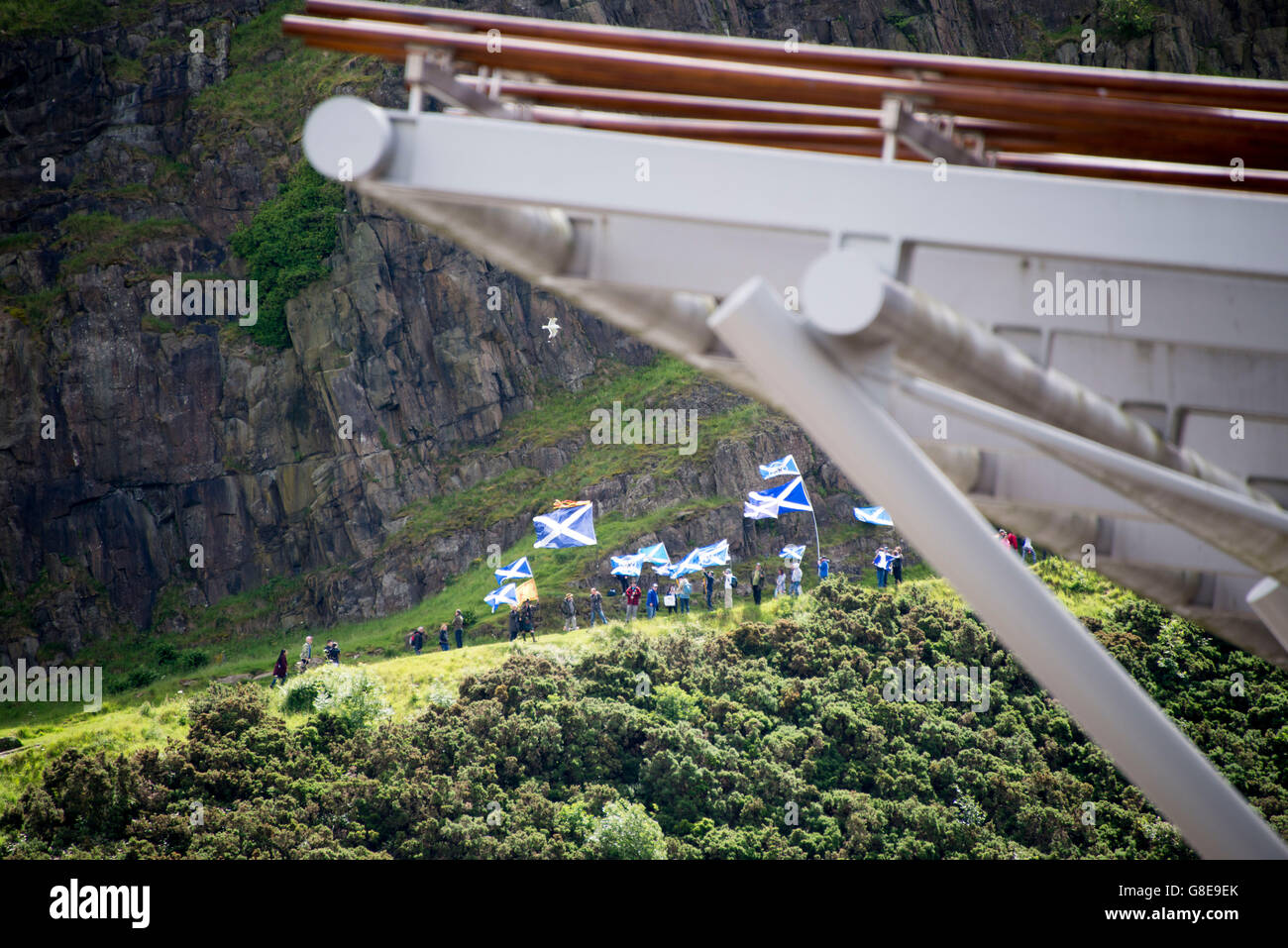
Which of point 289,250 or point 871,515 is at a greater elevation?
point 289,250

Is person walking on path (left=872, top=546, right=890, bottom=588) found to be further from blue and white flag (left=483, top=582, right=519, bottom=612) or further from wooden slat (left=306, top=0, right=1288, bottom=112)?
wooden slat (left=306, top=0, right=1288, bottom=112)

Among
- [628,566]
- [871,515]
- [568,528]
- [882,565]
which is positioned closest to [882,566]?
[882,565]

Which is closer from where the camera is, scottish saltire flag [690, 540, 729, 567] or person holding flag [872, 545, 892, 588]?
scottish saltire flag [690, 540, 729, 567]

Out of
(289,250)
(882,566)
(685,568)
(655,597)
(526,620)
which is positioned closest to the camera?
(685,568)

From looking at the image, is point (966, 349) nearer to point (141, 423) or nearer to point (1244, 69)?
point (141, 423)

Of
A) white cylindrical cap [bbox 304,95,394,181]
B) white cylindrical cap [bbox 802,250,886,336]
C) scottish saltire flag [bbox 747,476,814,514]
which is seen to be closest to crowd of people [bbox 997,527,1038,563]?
scottish saltire flag [bbox 747,476,814,514]

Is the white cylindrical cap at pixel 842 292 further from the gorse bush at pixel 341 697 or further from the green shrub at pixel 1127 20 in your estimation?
the green shrub at pixel 1127 20

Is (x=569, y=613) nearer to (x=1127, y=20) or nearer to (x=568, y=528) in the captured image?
(x=568, y=528)
